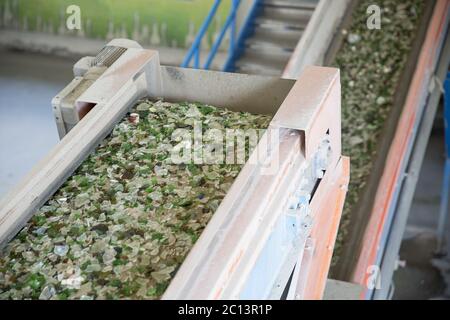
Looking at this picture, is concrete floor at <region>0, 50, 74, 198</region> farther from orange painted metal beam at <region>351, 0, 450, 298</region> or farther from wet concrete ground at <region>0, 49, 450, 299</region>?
orange painted metal beam at <region>351, 0, 450, 298</region>

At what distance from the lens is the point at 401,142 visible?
163 inches

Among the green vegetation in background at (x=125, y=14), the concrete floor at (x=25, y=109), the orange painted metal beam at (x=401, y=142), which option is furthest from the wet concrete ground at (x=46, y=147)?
the orange painted metal beam at (x=401, y=142)

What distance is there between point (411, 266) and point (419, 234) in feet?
1.59

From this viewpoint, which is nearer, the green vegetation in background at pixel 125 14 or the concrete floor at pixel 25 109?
the concrete floor at pixel 25 109

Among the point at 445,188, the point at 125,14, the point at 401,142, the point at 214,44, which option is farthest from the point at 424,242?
the point at 125,14

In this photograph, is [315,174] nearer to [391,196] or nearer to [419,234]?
[391,196]

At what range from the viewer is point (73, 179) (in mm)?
2107

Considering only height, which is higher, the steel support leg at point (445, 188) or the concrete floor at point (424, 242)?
the steel support leg at point (445, 188)

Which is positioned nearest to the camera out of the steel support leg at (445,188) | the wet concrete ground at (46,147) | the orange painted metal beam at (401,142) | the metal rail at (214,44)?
the orange painted metal beam at (401,142)

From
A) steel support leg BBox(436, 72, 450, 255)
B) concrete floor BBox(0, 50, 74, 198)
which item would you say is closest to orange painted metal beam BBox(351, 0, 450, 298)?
steel support leg BBox(436, 72, 450, 255)

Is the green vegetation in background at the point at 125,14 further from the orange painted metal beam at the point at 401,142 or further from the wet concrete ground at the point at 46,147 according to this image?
the orange painted metal beam at the point at 401,142

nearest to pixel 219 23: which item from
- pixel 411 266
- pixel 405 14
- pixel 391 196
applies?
pixel 405 14

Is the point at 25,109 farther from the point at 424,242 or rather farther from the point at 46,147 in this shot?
the point at 424,242

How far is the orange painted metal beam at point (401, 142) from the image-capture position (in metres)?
3.65
